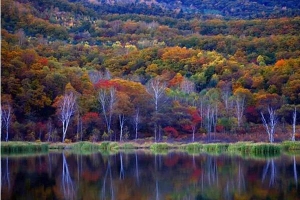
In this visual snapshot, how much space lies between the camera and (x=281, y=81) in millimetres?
65312

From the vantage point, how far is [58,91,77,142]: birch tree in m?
44.9

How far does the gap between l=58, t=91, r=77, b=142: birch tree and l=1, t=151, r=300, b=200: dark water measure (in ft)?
63.3

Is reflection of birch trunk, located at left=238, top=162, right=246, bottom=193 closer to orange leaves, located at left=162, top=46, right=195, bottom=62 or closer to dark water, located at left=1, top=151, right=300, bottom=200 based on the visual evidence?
dark water, located at left=1, top=151, right=300, bottom=200

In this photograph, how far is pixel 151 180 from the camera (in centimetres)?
1919

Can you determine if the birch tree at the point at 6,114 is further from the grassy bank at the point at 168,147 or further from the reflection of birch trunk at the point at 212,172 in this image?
the reflection of birch trunk at the point at 212,172

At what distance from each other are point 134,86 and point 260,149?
25561 millimetres

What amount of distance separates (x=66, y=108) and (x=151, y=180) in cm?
2925

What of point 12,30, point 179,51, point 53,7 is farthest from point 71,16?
point 179,51

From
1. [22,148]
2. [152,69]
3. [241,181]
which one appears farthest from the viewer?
[152,69]

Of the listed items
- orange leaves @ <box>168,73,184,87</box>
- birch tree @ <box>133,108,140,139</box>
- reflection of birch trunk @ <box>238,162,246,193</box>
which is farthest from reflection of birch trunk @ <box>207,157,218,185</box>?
orange leaves @ <box>168,73,184,87</box>

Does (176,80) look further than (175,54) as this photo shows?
No

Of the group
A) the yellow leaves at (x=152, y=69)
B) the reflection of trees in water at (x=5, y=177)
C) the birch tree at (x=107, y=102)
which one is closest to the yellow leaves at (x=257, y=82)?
the yellow leaves at (x=152, y=69)

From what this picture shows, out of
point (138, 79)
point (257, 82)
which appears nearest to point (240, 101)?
point (257, 82)

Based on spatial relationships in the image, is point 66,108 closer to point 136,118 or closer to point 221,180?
point 136,118
